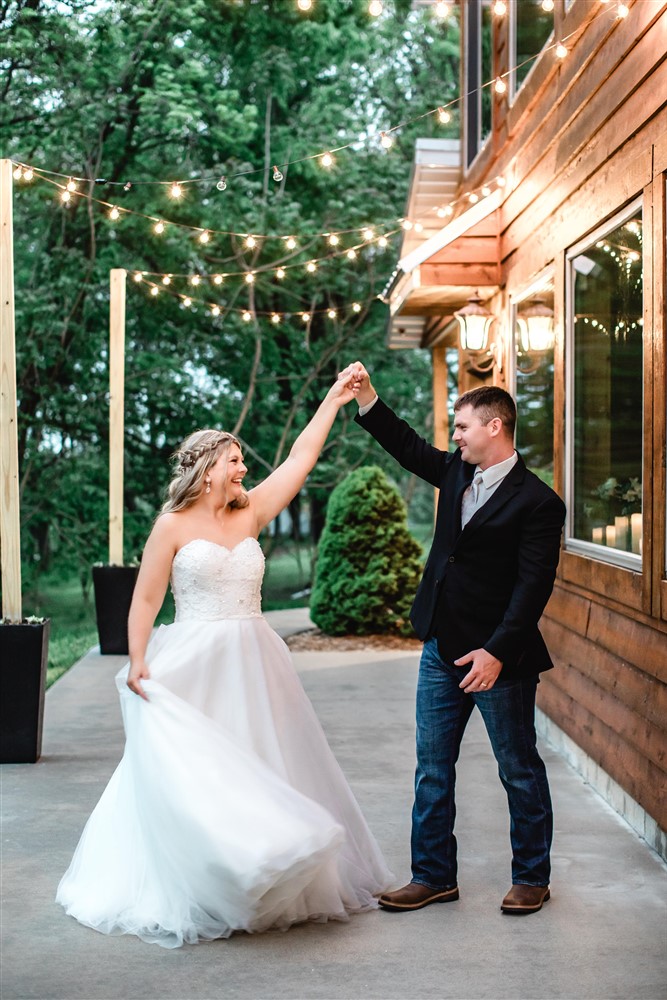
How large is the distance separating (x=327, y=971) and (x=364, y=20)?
18.8 metres

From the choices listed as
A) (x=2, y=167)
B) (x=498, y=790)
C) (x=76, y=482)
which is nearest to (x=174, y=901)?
(x=498, y=790)

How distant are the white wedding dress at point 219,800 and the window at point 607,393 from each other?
1907 millimetres

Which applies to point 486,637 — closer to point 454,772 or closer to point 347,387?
point 454,772

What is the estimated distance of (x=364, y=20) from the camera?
20.0 m

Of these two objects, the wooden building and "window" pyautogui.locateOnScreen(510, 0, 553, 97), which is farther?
"window" pyautogui.locateOnScreen(510, 0, 553, 97)

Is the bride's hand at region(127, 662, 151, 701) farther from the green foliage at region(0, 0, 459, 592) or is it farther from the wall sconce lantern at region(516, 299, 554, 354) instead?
the green foliage at region(0, 0, 459, 592)

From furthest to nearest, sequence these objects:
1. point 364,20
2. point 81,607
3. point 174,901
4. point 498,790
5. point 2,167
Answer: point 81,607 < point 364,20 < point 2,167 < point 498,790 < point 174,901

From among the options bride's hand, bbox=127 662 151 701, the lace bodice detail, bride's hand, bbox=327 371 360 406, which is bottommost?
bride's hand, bbox=127 662 151 701

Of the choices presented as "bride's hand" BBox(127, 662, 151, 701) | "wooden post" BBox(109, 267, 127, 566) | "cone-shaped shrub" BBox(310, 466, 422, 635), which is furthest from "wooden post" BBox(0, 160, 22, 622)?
"cone-shaped shrub" BBox(310, 466, 422, 635)

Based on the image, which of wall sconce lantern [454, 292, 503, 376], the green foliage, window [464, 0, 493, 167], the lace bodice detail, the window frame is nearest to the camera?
the lace bodice detail

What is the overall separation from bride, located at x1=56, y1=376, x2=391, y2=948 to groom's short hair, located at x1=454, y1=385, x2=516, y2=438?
19.2 inches

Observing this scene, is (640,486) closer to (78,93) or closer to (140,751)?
(140,751)

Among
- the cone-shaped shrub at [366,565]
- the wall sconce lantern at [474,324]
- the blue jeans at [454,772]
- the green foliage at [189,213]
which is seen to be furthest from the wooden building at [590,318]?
the green foliage at [189,213]

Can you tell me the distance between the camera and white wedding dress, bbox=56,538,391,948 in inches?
154
